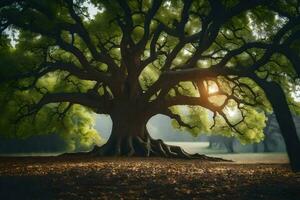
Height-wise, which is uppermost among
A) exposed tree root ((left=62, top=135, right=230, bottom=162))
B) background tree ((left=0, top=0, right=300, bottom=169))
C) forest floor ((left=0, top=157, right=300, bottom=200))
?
background tree ((left=0, top=0, right=300, bottom=169))

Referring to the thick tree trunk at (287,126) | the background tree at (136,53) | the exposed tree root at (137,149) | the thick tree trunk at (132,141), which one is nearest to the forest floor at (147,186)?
the thick tree trunk at (287,126)

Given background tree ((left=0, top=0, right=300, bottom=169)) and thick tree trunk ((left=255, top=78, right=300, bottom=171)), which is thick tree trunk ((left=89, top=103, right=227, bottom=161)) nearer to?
background tree ((left=0, top=0, right=300, bottom=169))

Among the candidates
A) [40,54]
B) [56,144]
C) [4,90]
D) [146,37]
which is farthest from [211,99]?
[56,144]

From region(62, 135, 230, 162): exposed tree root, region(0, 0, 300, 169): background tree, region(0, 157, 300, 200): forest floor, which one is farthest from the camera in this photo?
region(62, 135, 230, 162): exposed tree root

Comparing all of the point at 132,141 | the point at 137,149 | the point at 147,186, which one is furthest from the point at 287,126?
the point at 132,141

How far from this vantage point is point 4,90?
94.7ft

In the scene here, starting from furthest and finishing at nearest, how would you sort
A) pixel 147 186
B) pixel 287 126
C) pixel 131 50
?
1. pixel 131 50
2. pixel 287 126
3. pixel 147 186

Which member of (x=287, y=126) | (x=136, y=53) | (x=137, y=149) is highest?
(x=136, y=53)

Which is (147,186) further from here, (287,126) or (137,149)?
(137,149)

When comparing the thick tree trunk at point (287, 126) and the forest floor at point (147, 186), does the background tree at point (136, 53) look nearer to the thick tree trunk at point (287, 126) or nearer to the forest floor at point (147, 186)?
the thick tree trunk at point (287, 126)

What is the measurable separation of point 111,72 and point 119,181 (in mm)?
17663

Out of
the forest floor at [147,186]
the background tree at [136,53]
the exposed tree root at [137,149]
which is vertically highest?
the background tree at [136,53]

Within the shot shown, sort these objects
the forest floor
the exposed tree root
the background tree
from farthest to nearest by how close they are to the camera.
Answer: the exposed tree root
the background tree
the forest floor

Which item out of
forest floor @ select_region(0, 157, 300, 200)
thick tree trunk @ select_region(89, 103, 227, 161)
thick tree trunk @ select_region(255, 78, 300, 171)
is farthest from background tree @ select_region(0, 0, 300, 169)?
forest floor @ select_region(0, 157, 300, 200)
